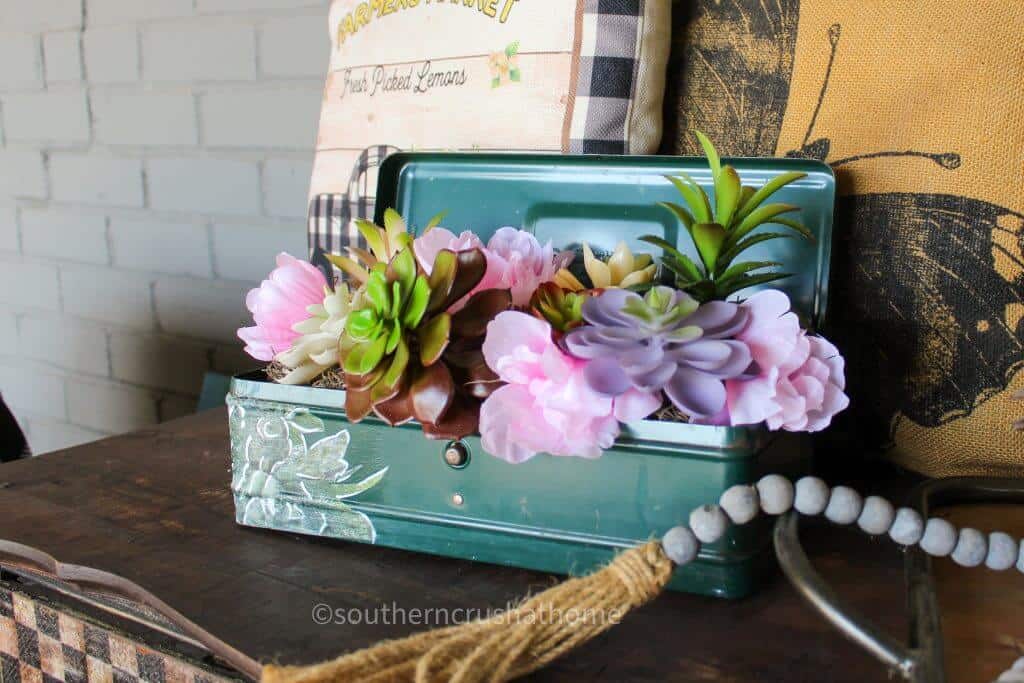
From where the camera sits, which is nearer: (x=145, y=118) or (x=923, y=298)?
(x=923, y=298)

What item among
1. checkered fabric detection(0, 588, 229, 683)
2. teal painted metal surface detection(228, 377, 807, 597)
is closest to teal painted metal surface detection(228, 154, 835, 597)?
teal painted metal surface detection(228, 377, 807, 597)

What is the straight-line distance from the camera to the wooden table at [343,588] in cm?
42

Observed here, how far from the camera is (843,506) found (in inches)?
17.1

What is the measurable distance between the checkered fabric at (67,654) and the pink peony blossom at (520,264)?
27 cm

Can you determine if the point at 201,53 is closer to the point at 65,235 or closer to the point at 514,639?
the point at 65,235

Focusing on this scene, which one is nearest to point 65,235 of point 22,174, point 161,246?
point 22,174

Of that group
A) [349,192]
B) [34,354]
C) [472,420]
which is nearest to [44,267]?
[34,354]

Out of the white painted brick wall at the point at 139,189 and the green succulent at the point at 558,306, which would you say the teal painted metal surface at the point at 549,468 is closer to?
the green succulent at the point at 558,306

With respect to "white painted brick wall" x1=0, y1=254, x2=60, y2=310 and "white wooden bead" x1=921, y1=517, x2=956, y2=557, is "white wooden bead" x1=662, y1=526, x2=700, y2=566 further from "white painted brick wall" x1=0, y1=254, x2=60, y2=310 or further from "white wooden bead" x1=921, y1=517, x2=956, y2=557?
"white painted brick wall" x1=0, y1=254, x2=60, y2=310

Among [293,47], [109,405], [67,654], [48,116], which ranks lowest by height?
[109,405]

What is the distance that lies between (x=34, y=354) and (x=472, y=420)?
1419 mm

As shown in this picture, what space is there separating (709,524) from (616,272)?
0.58 feet

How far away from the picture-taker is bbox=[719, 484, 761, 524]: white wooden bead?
1.40ft

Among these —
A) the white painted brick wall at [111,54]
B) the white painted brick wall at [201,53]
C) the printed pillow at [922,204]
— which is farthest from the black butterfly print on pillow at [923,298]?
the white painted brick wall at [111,54]
